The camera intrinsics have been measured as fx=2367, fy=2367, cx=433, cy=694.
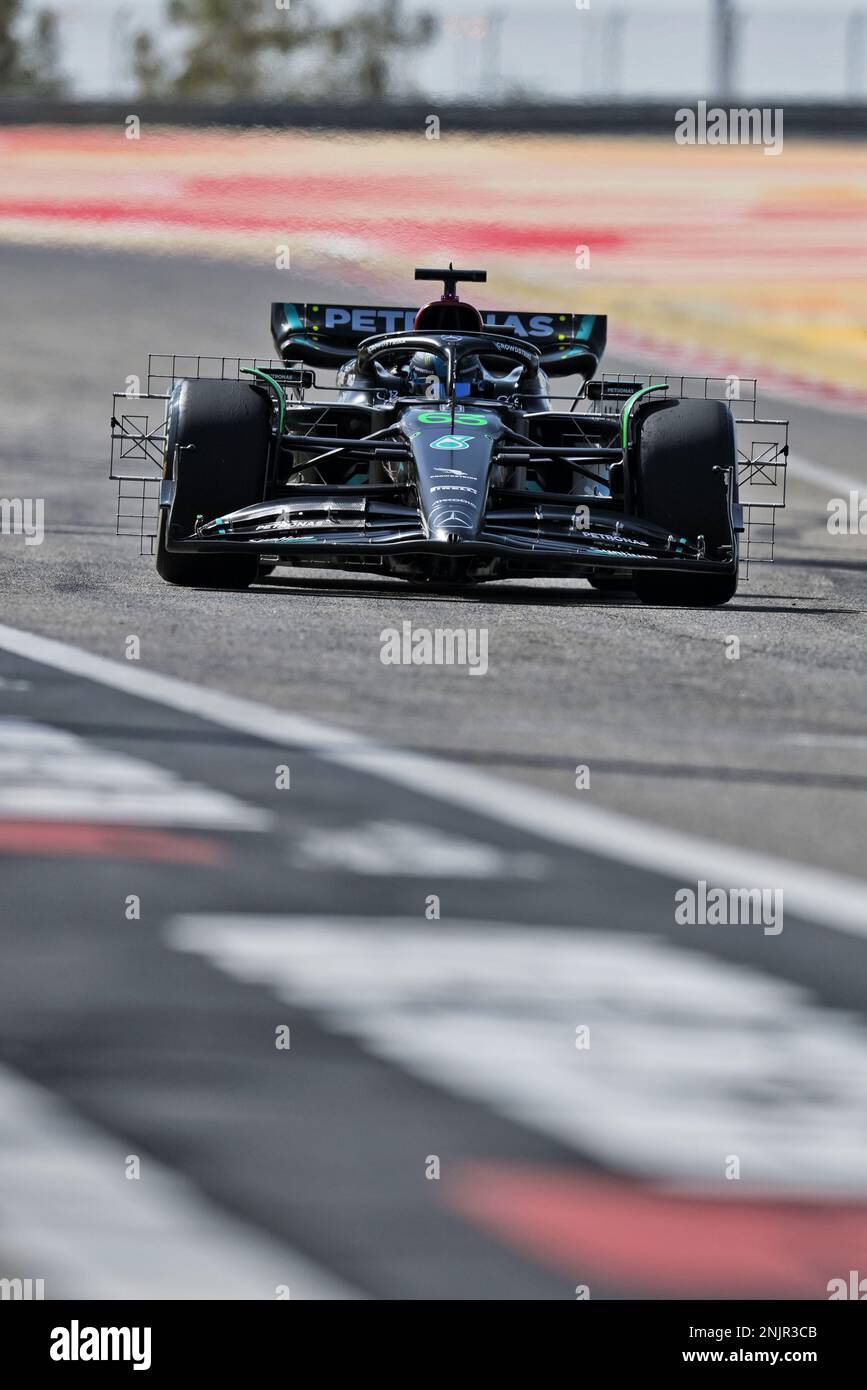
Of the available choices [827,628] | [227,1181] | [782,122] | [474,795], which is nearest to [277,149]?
[782,122]

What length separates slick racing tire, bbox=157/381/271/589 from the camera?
10.1 meters

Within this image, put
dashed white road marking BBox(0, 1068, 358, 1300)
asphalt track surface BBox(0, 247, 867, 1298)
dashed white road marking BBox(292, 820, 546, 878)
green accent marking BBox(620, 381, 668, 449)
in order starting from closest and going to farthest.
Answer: dashed white road marking BBox(0, 1068, 358, 1300) → asphalt track surface BBox(0, 247, 867, 1298) → dashed white road marking BBox(292, 820, 546, 878) → green accent marking BBox(620, 381, 668, 449)

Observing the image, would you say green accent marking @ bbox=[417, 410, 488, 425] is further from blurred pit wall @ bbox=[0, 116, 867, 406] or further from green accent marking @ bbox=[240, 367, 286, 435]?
blurred pit wall @ bbox=[0, 116, 867, 406]

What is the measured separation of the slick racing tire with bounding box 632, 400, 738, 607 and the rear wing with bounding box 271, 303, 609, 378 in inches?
66.9

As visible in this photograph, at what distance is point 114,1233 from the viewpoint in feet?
10.9

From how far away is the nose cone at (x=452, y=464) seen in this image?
9.60 m

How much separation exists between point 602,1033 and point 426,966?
0.47 m

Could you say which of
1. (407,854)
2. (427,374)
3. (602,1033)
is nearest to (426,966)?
(602,1033)

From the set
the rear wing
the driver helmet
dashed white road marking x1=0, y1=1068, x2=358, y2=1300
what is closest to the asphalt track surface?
dashed white road marking x1=0, y1=1068, x2=358, y2=1300

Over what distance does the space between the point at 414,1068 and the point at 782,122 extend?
39333 millimetres

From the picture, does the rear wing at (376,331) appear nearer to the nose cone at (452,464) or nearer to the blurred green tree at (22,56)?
the nose cone at (452,464)

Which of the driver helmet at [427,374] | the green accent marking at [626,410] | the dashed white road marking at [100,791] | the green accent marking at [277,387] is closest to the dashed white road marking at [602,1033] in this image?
the dashed white road marking at [100,791]
